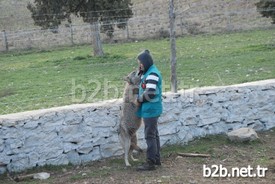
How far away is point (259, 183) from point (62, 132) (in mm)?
2827

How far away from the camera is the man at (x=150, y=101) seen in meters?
6.43

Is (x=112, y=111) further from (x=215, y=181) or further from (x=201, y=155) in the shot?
(x=215, y=181)

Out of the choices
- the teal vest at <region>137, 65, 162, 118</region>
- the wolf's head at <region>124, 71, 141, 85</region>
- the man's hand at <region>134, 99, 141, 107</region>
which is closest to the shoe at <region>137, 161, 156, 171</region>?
the teal vest at <region>137, 65, 162, 118</region>

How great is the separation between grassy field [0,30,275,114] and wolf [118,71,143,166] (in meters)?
1.47

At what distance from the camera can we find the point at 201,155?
7.09 metres

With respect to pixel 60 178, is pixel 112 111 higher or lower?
higher

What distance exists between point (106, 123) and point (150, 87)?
118 cm

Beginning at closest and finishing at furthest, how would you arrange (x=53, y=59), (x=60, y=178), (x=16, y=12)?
(x=60, y=178), (x=53, y=59), (x=16, y=12)

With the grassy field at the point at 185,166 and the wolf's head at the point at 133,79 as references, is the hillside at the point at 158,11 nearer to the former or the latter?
the grassy field at the point at 185,166

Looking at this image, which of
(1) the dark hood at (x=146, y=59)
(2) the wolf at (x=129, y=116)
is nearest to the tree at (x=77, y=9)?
(2) the wolf at (x=129, y=116)

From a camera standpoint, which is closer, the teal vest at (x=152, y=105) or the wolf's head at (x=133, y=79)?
the teal vest at (x=152, y=105)

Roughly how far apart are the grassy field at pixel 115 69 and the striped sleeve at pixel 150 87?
1950 millimetres

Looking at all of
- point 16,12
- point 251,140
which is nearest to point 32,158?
point 251,140

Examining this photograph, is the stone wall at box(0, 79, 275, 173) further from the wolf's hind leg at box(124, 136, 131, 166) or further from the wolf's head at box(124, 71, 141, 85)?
the wolf's head at box(124, 71, 141, 85)
